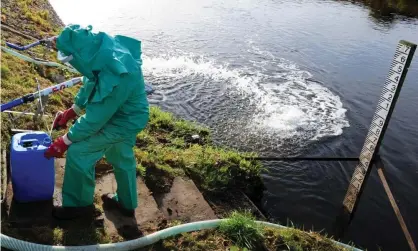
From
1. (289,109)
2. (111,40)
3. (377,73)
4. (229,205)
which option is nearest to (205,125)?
(289,109)

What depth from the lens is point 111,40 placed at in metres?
3.49

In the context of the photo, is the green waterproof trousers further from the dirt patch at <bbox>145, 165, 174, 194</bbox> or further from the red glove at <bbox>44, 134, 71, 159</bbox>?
the dirt patch at <bbox>145, 165, 174, 194</bbox>

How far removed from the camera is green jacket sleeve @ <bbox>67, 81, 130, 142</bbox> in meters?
3.45

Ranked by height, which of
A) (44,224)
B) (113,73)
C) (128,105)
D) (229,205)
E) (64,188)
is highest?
(113,73)

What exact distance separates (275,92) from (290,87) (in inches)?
28.0

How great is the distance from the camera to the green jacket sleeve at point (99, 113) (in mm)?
3451

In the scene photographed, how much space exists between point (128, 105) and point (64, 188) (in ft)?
3.48

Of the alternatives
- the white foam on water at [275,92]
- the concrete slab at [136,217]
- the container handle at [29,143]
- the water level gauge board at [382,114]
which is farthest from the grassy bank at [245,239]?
the white foam on water at [275,92]

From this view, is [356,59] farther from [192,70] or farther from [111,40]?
[111,40]

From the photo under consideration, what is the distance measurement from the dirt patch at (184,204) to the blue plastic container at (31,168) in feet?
4.51

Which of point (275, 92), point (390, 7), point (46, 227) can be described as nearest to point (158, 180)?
point (46, 227)

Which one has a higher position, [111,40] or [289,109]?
[111,40]

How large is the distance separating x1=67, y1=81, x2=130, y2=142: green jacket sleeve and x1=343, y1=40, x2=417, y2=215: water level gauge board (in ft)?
12.1

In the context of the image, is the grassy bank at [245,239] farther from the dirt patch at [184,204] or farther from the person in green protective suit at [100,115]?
the person in green protective suit at [100,115]
